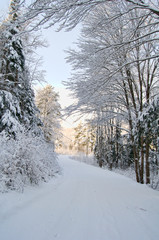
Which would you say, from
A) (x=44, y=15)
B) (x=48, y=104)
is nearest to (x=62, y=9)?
(x=44, y=15)

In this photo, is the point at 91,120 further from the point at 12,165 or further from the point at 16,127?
the point at 12,165

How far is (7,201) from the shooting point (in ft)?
9.22

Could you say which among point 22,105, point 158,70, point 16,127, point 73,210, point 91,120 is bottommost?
point 73,210

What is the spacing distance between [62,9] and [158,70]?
19.5ft

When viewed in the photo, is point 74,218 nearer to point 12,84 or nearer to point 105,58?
point 105,58

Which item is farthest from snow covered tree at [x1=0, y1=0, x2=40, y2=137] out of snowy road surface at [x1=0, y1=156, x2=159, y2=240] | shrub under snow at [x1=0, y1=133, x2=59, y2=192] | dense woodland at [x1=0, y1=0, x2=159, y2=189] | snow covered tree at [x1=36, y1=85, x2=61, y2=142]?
snow covered tree at [x1=36, y1=85, x2=61, y2=142]

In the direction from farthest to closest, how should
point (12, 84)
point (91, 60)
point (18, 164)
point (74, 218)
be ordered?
1. point (12, 84)
2. point (91, 60)
3. point (18, 164)
4. point (74, 218)

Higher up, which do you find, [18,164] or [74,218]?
[18,164]

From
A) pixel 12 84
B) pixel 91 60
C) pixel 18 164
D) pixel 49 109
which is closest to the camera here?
pixel 18 164

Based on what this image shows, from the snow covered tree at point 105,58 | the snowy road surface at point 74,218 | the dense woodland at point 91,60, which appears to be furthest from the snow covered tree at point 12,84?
the snowy road surface at point 74,218

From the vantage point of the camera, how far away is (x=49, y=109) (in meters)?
16.7

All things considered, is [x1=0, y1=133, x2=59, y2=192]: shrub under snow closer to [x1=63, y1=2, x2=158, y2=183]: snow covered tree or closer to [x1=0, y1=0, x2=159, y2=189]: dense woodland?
[x1=0, y1=0, x2=159, y2=189]: dense woodland

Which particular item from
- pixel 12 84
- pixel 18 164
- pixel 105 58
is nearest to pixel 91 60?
pixel 105 58

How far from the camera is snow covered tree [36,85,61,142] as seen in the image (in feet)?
53.5
